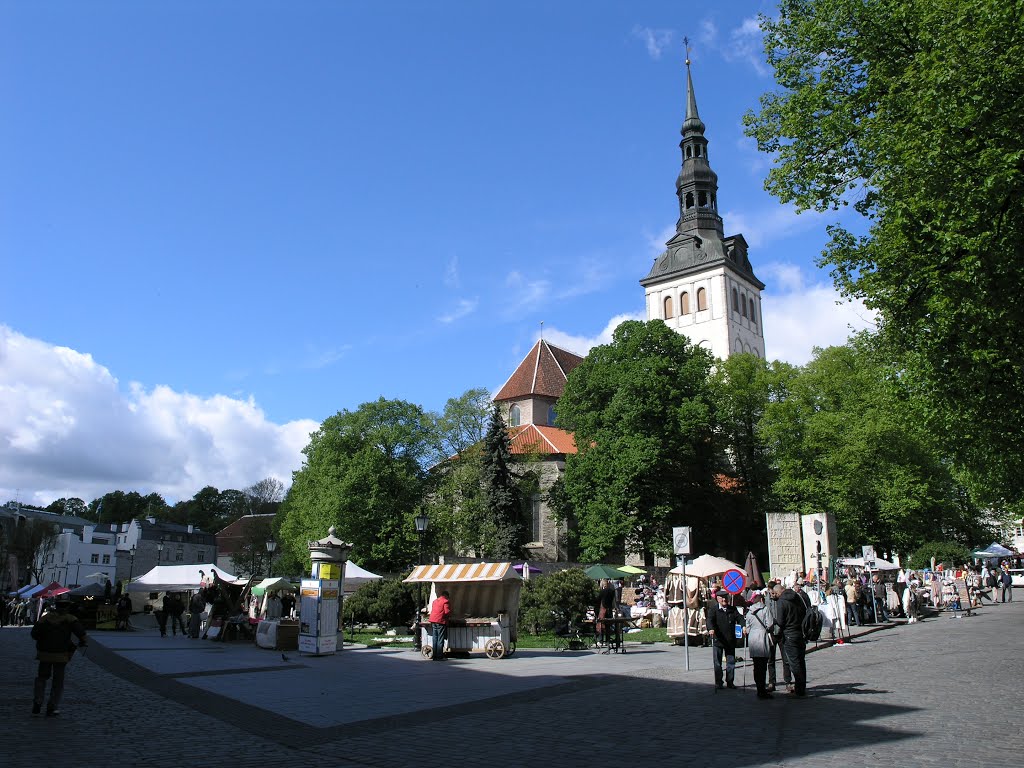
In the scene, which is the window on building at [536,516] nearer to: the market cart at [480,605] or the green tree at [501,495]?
the green tree at [501,495]

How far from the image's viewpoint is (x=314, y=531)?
49031mm

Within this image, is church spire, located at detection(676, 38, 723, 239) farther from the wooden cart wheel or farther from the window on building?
the wooden cart wheel

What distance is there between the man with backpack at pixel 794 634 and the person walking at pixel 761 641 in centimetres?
22

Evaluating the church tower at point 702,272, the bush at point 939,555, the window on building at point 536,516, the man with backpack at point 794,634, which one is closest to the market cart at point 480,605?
the man with backpack at point 794,634

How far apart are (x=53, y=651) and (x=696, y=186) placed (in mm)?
60007

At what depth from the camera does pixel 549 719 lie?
30.6 ft

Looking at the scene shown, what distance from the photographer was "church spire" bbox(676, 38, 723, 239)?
63156 mm

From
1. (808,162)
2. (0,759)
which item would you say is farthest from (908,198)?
(0,759)

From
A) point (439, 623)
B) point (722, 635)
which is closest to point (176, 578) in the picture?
point (439, 623)

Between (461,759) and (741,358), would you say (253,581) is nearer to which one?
(461,759)

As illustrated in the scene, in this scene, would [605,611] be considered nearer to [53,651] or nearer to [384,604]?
[384,604]

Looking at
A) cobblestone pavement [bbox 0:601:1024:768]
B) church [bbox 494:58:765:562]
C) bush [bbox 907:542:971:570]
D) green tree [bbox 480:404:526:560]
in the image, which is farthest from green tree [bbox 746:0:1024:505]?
church [bbox 494:58:765:562]

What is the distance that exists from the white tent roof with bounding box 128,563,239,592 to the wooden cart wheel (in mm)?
16246

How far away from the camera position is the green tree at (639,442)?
40438 mm
